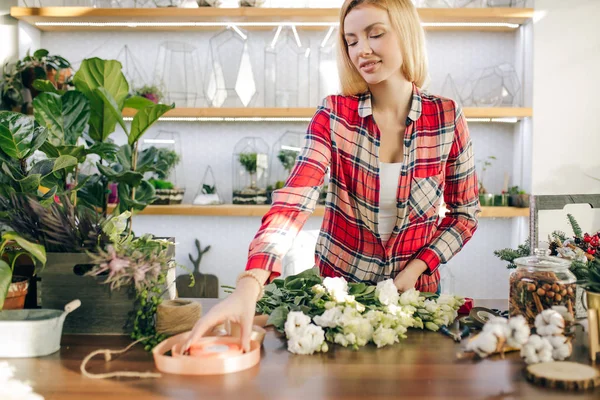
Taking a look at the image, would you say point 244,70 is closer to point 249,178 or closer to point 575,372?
point 249,178

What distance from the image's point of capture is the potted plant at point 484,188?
312 cm

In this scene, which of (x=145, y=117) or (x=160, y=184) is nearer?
(x=145, y=117)

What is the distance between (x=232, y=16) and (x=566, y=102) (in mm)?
1743

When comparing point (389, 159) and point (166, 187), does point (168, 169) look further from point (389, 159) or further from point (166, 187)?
point (389, 159)

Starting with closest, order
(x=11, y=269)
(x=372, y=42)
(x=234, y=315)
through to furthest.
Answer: (x=234, y=315)
(x=11, y=269)
(x=372, y=42)

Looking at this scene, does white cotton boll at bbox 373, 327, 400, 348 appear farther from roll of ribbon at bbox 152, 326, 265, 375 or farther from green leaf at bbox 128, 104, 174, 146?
green leaf at bbox 128, 104, 174, 146

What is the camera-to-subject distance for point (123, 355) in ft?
Result: 3.49

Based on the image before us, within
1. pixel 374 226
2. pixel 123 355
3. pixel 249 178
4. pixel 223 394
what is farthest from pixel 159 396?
pixel 249 178

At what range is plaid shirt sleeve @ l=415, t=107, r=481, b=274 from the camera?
1.61 metres

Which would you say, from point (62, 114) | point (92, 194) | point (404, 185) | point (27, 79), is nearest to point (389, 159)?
point (404, 185)

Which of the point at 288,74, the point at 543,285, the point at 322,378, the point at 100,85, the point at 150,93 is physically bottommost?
the point at 322,378

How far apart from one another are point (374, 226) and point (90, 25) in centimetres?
240

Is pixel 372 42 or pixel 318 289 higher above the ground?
pixel 372 42

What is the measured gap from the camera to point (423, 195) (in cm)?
163
